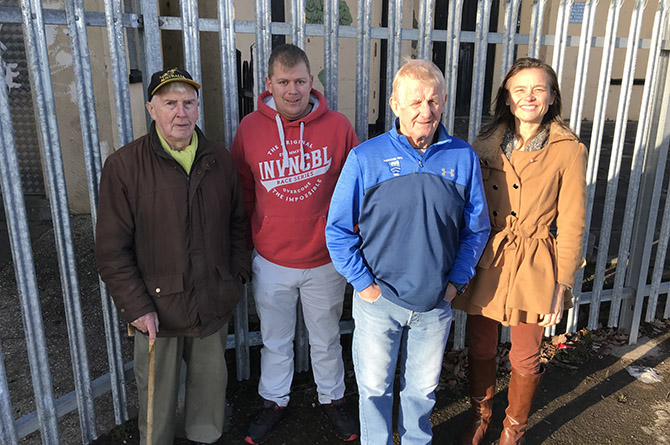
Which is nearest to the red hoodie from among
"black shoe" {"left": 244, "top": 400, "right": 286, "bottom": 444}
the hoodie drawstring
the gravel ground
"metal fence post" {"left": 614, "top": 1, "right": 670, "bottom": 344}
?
the hoodie drawstring

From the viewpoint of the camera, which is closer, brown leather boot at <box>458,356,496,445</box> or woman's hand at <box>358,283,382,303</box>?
woman's hand at <box>358,283,382,303</box>

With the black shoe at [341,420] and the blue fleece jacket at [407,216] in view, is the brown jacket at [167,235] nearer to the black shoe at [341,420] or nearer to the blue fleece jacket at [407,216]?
the blue fleece jacket at [407,216]

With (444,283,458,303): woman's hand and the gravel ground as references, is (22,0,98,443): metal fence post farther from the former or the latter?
(444,283,458,303): woman's hand

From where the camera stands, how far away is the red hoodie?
2.93 meters

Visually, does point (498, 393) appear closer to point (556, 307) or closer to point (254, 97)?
point (556, 307)

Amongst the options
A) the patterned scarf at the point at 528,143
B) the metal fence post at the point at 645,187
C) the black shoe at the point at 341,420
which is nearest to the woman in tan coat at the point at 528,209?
the patterned scarf at the point at 528,143

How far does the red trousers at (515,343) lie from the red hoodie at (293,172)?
0.96 meters

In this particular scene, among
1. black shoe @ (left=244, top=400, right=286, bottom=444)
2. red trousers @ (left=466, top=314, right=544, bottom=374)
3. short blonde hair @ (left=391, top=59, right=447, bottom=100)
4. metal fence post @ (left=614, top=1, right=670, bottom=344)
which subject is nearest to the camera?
short blonde hair @ (left=391, top=59, right=447, bottom=100)

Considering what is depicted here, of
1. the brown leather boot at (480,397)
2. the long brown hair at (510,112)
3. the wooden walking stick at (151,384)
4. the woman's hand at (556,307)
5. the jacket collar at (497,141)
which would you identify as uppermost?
the long brown hair at (510,112)

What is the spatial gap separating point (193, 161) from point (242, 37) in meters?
5.18

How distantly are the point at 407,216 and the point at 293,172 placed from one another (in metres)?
0.83

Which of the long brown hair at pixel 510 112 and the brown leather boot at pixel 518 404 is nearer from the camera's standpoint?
the long brown hair at pixel 510 112

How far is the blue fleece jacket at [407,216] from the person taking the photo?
2365 millimetres

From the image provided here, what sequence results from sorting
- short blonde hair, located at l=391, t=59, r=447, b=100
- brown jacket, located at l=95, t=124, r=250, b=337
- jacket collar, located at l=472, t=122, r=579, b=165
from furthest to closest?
jacket collar, located at l=472, t=122, r=579, b=165 < brown jacket, located at l=95, t=124, r=250, b=337 < short blonde hair, located at l=391, t=59, r=447, b=100
